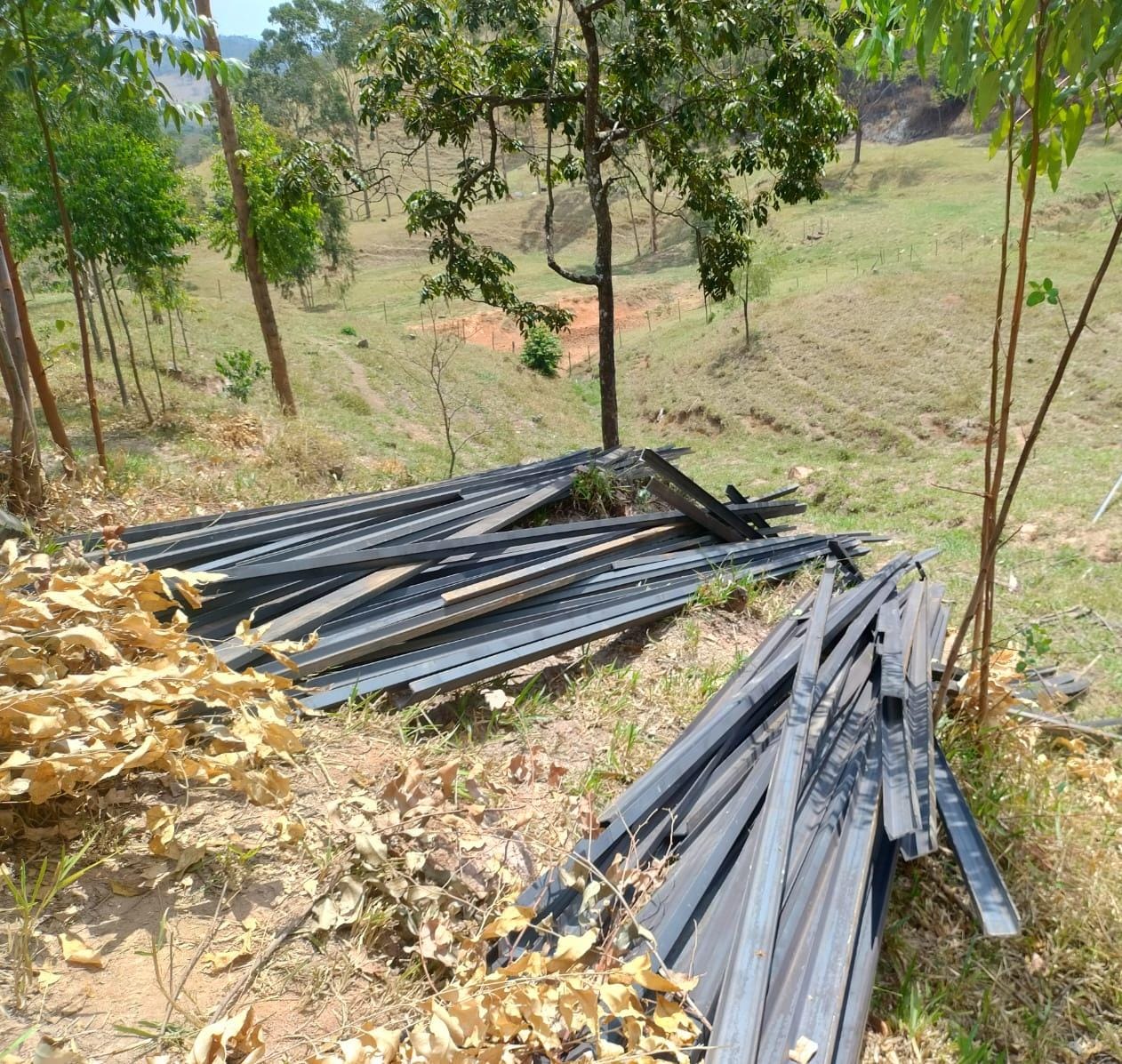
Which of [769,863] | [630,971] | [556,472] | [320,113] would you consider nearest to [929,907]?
[769,863]

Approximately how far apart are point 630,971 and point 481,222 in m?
47.7

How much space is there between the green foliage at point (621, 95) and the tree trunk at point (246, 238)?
339 centimetres

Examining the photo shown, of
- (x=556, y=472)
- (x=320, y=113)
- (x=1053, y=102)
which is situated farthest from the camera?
(x=320, y=113)

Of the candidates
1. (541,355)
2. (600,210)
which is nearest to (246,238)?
(600,210)

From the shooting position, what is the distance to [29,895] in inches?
→ 70.6

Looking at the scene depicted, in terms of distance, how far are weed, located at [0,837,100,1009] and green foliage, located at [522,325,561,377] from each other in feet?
72.8

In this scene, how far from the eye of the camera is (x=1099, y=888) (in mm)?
2627

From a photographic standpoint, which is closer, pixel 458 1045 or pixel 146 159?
pixel 458 1045

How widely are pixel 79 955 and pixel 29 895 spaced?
0.87ft

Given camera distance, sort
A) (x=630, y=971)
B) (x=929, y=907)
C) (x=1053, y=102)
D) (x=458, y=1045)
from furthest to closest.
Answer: (x=929, y=907) < (x=1053, y=102) < (x=630, y=971) < (x=458, y=1045)

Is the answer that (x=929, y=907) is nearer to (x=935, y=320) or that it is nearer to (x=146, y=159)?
(x=146, y=159)

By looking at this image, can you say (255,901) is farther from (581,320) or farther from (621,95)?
→ (581,320)

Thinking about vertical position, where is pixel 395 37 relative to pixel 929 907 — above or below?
above

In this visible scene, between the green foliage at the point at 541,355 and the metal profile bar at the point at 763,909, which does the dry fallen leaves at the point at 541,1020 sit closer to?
the metal profile bar at the point at 763,909
